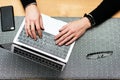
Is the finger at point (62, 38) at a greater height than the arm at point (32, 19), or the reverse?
the arm at point (32, 19)

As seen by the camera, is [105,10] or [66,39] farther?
[105,10]

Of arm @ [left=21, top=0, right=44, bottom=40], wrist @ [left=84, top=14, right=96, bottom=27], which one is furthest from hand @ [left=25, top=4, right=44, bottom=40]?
wrist @ [left=84, top=14, right=96, bottom=27]

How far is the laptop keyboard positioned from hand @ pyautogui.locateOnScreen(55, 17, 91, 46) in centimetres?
2

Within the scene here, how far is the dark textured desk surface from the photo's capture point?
1.05 m

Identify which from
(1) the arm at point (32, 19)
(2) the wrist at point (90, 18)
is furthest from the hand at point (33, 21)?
(2) the wrist at point (90, 18)

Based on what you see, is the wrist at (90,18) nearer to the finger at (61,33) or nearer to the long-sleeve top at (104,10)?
the long-sleeve top at (104,10)

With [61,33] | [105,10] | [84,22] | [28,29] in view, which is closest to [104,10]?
[105,10]

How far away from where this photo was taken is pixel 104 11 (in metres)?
1.17

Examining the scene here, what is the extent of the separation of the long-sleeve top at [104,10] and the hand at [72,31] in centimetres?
5

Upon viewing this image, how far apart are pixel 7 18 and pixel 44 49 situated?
0.79ft

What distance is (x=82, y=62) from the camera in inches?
42.3

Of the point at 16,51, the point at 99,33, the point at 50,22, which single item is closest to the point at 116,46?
the point at 99,33

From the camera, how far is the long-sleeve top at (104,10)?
1.15m

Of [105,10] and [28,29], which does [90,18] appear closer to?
[105,10]
